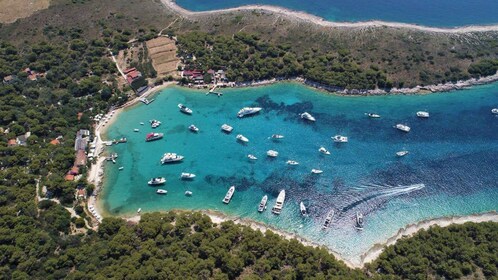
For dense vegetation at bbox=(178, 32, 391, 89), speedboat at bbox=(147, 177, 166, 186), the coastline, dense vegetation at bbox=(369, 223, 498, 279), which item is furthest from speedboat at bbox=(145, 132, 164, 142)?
dense vegetation at bbox=(369, 223, 498, 279)

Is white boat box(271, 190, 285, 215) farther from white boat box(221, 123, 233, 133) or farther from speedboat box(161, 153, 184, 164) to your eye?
speedboat box(161, 153, 184, 164)

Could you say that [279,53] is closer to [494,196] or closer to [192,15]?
[192,15]

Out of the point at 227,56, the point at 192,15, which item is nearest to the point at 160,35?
the point at 192,15

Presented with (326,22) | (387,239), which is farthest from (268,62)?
(387,239)

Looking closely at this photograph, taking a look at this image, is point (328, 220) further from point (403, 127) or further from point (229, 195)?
point (403, 127)

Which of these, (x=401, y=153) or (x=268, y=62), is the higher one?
(x=268, y=62)

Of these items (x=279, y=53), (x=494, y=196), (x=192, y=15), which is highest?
(x=192, y=15)

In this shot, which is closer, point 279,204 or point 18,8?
point 279,204

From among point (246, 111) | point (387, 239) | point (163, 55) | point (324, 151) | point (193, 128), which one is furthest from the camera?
point (163, 55)
